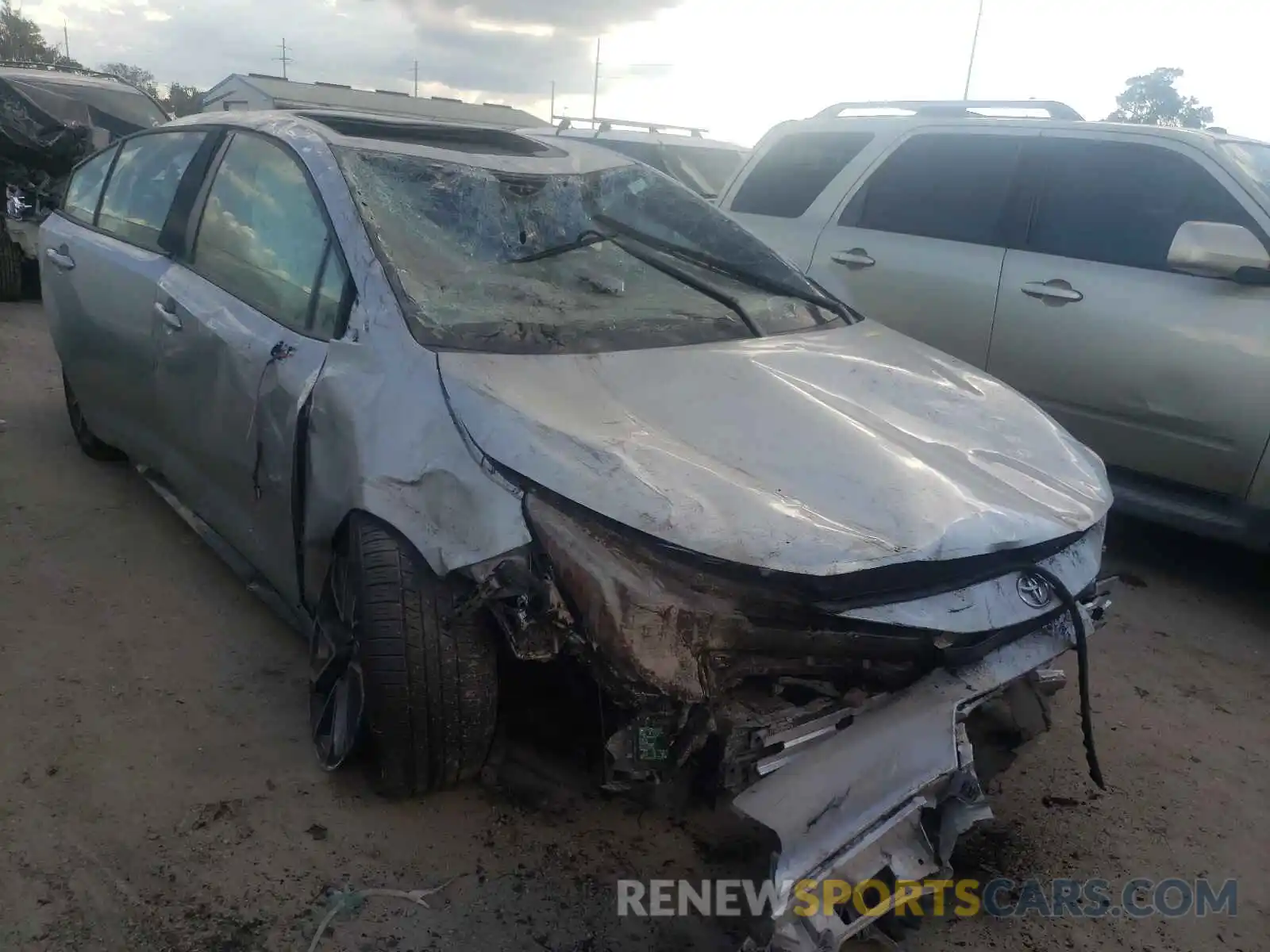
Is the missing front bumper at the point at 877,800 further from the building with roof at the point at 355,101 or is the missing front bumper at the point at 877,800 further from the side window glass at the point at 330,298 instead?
the building with roof at the point at 355,101

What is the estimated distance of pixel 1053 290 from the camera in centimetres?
436

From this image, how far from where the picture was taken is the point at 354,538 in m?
2.31

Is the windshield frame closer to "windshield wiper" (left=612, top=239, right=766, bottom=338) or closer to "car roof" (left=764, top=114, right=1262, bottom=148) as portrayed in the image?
"car roof" (left=764, top=114, right=1262, bottom=148)

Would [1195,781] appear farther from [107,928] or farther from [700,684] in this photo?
[107,928]

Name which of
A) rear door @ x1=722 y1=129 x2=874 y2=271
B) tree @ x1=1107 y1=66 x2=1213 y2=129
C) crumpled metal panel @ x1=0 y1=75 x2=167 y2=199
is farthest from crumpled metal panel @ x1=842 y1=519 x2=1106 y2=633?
tree @ x1=1107 y1=66 x2=1213 y2=129

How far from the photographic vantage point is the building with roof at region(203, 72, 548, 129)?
537 inches

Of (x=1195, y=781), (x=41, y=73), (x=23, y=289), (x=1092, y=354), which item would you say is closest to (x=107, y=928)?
(x=1195, y=781)

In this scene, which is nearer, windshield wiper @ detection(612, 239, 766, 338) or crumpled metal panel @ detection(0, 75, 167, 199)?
windshield wiper @ detection(612, 239, 766, 338)

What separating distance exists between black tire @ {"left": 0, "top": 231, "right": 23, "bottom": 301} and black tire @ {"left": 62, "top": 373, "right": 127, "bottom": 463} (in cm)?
512

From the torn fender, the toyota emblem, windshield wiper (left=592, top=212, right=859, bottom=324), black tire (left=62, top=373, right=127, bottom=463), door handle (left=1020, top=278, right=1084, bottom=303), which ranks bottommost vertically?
black tire (left=62, top=373, right=127, bottom=463)

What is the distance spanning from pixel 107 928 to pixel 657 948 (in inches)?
45.4

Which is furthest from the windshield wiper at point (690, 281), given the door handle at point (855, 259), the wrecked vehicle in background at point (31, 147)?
the wrecked vehicle in background at point (31, 147)

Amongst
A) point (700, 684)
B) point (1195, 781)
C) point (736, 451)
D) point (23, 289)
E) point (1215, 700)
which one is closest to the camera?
point (700, 684)

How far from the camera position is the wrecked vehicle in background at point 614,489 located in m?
1.95
